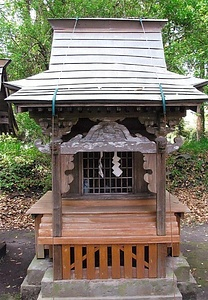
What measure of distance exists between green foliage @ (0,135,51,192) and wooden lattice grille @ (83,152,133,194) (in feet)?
16.3

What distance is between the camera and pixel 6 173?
10.1 meters

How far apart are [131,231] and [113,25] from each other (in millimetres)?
3869

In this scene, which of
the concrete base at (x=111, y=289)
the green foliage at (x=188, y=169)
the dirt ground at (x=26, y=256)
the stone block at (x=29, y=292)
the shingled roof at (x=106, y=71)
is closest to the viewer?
the shingled roof at (x=106, y=71)

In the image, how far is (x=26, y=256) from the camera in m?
6.59

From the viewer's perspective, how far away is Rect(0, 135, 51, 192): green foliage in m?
9.99

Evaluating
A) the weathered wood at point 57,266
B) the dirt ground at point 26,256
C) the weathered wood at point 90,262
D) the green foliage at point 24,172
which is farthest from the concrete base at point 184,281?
the green foliage at point 24,172

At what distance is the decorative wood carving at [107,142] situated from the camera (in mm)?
4359

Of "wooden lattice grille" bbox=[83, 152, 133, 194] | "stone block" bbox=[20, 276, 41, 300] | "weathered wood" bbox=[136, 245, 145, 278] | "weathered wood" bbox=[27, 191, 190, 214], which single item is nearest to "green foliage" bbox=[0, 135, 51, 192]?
"weathered wood" bbox=[27, 191, 190, 214]

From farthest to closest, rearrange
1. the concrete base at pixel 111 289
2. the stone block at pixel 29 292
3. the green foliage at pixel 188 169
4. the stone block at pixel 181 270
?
the green foliage at pixel 188 169, the stone block at pixel 181 270, the stone block at pixel 29 292, the concrete base at pixel 111 289

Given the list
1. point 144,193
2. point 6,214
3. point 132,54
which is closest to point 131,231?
point 144,193

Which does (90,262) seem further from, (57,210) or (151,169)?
(151,169)

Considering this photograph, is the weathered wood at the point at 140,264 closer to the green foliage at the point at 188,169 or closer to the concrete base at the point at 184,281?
the concrete base at the point at 184,281

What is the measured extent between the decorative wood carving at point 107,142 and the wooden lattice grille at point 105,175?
95cm

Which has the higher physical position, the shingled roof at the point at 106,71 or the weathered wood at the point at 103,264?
the shingled roof at the point at 106,71
